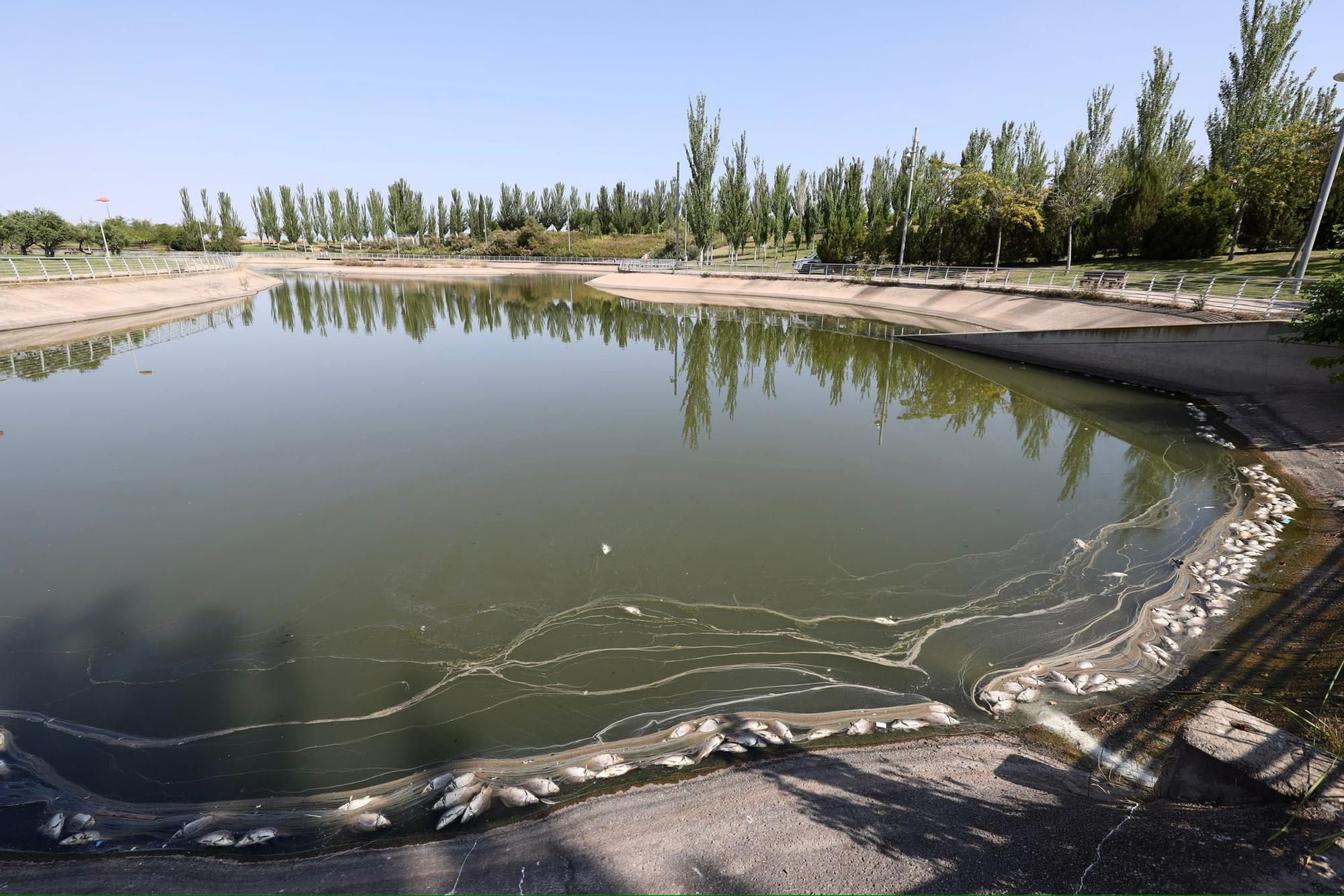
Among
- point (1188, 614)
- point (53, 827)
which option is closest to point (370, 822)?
point (53, 827)

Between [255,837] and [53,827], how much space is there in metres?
1.48

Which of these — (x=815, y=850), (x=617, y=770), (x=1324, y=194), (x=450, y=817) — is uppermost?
(x=1324, y=194)

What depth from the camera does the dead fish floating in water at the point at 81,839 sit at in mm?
4100

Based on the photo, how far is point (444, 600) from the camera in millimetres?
7023

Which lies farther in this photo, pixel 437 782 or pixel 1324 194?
pixel 1324 194

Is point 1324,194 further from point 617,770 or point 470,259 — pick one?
point 470,259

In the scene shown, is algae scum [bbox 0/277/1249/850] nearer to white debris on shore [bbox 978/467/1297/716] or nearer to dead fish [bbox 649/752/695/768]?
dead fish [bbox 649/752/695/768]

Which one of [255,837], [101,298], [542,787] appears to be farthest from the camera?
[101,298]

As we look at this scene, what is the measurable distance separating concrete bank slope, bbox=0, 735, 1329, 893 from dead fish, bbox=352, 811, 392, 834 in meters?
0.13

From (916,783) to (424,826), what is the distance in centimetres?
355

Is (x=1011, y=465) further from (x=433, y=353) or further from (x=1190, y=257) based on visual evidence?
(x=1190, y=257)

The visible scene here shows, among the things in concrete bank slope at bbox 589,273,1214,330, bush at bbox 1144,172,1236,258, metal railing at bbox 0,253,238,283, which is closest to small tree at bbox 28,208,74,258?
metal railing at bbox 0,253,238,283

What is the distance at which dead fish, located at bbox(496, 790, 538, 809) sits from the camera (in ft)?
14.5

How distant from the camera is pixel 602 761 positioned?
486cm
